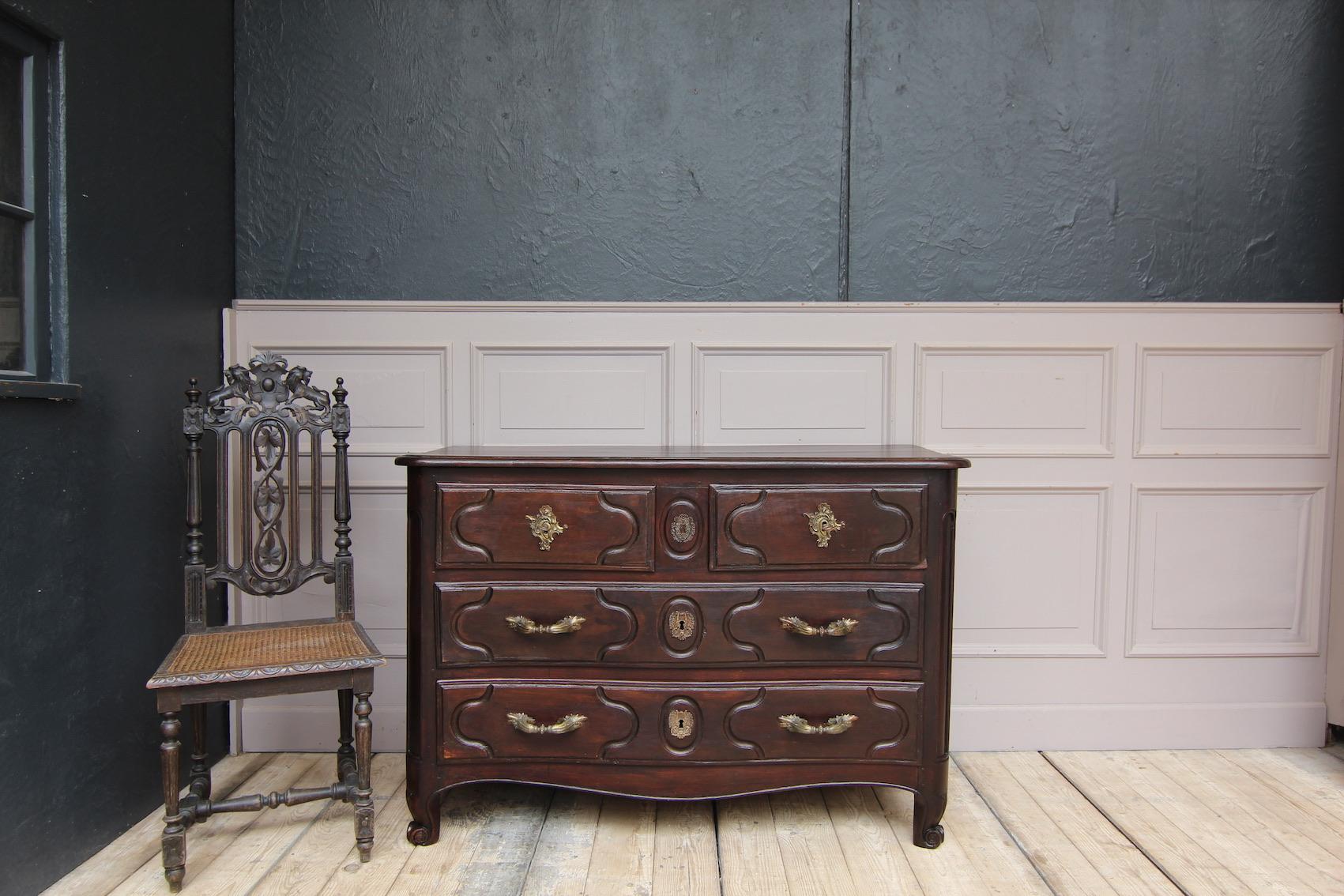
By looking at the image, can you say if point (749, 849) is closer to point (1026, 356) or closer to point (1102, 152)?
point (1026, 356)

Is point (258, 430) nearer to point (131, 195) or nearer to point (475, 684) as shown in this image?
point (131, 195)

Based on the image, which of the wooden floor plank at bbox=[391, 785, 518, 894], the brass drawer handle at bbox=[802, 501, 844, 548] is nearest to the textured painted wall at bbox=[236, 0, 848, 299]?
the brass drawer handle at bbox=[802, 501, 844, 548]

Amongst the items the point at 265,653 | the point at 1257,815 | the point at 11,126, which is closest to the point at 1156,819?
the point at 1257,815

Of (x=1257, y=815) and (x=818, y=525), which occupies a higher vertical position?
(x=818, y=525)

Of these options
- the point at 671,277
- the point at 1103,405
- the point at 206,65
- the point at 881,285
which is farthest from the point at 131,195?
the point at 1103,405

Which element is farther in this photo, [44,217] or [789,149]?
[789,149]

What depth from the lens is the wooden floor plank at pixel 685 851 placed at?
1952 mm

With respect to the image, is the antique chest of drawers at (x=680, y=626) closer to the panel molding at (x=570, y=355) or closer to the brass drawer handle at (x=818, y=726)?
the brass drawer handle at (x=818, y=726)

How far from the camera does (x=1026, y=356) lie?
9.00 ft

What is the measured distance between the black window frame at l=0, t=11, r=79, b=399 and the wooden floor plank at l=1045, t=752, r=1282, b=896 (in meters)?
2.98

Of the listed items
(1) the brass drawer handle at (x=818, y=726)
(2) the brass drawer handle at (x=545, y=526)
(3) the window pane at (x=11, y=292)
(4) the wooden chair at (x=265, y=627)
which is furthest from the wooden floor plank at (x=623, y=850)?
(3) the window pane at (x=11, y=292)

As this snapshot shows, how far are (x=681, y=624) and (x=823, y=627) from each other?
0.37 metres

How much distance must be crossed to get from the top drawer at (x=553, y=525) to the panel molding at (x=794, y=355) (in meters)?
0.69

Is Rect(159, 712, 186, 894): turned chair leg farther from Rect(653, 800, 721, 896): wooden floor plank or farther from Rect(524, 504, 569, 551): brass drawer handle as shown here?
Rect(653, 800, 721, 896): wooden floor plank
